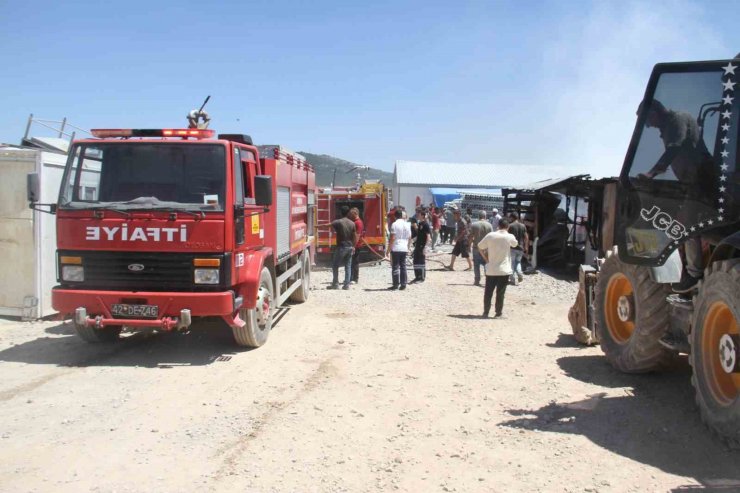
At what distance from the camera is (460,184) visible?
1908 inches

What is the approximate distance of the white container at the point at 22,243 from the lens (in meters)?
9.23

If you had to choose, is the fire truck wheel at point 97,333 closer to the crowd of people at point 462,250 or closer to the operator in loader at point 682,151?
the crowd of people at point 462,250

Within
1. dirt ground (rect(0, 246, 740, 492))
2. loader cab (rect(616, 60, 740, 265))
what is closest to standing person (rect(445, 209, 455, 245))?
dirt ground (rect(0, 246, 740, 492))

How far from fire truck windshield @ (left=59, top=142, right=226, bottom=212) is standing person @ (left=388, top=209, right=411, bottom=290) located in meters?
7.15

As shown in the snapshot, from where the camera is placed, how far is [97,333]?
7.76 meters

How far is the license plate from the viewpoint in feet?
22.5

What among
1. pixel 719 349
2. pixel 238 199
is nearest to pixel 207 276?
pixel 238 199

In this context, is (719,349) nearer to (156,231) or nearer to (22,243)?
(156,231)

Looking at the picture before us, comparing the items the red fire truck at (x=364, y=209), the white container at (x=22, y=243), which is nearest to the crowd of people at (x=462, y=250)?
the red fire truck at (x=364, y=209)

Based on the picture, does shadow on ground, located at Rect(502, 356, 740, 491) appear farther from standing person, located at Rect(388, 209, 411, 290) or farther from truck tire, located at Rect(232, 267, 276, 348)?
standing person, located at Rect(388, 209, 411, 290)

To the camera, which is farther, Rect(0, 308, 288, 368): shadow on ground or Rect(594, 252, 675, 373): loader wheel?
Rect(0, 308, 288, 368): shadow on ground

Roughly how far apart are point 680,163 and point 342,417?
3495mm

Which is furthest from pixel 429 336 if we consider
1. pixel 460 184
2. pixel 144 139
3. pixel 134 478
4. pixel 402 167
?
pixel 402 167

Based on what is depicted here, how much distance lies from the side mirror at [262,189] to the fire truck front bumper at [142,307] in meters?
1.16
